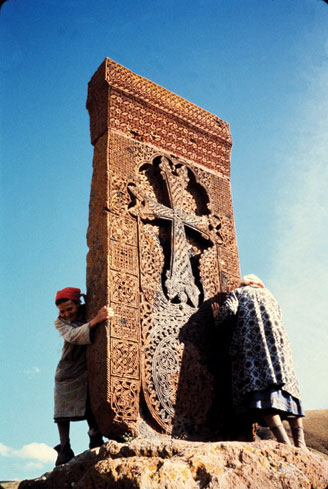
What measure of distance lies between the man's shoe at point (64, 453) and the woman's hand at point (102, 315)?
40.1 inches

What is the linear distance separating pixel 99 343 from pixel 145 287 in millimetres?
740

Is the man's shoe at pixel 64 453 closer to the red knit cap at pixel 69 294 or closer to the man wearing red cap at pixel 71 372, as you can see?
the man wearing red cap at pixel 71 372

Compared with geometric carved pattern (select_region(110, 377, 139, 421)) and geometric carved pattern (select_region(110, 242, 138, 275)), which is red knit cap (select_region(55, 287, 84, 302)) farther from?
geometric carved pattern (select_region(110, 377, 139, 421))

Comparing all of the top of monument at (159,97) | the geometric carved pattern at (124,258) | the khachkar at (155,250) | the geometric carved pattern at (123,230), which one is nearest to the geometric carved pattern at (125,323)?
the khachkar at (155,250)

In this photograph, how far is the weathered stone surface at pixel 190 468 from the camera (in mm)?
3574

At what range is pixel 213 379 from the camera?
17.8ft

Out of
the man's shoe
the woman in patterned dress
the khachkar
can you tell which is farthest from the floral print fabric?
the man's shoe

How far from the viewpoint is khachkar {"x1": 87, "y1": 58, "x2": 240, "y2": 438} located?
4.88m

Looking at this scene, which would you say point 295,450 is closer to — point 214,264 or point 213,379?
point 213,379

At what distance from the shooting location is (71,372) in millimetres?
5043

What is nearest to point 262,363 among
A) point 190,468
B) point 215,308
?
point 215,308

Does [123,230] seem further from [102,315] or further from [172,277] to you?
[102,315]

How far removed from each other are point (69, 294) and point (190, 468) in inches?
82.4

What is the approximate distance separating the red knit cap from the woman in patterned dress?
1303mm
